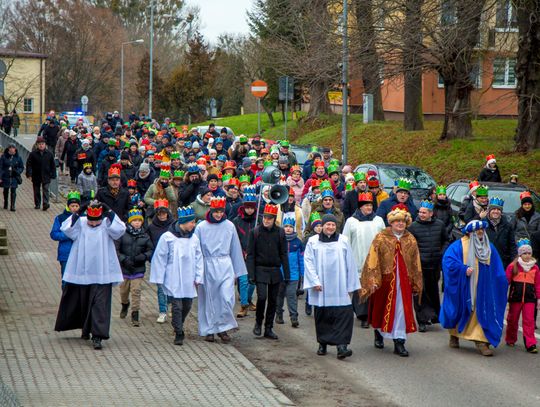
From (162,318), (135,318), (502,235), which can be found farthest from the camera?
(502,235)

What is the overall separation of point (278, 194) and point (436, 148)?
62.8 ft

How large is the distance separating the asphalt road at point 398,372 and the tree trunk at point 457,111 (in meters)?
18.4

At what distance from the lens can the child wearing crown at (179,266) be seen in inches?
500

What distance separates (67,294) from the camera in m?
12.4

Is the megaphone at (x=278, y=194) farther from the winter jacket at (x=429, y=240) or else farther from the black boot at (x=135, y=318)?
the black boot at (x=135, y=318)

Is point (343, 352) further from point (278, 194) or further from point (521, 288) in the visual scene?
point (278, 194)

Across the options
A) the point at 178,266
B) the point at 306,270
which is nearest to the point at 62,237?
the point at 178,266

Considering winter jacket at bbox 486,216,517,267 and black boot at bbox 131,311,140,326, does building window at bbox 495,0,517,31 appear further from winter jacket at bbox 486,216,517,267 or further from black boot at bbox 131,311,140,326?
black boot at bbox 131,311,140,326

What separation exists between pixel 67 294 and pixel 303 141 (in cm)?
3469

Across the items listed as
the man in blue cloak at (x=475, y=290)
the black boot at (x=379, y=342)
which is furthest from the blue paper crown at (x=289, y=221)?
the man in blue cloak at (x=475, y=290)

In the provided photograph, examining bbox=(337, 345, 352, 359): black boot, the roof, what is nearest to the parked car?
bbox=(337, 345, 352, 359): black boot

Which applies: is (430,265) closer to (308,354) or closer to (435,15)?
(308,354)

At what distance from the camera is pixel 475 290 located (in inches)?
498

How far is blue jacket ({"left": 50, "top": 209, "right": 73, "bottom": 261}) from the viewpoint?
13133mm
